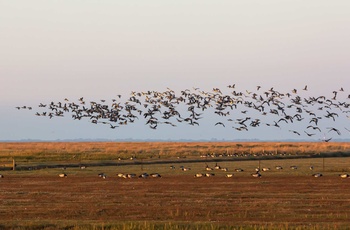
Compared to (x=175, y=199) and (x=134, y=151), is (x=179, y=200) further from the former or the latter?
(x=134, y=151)

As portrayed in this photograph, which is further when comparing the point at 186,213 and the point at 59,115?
the point at 59,115

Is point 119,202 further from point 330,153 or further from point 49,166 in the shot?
point 330,153

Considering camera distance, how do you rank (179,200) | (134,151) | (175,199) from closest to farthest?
(179,200) → (175,199) → (134,151)

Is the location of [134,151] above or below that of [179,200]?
above

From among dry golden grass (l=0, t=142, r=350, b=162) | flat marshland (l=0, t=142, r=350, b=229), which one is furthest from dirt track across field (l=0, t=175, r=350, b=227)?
dry golden grass (l=0, t=142, r=350, b=162)

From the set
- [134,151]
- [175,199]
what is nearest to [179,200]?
[175,199]

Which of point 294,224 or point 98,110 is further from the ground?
point 98,110

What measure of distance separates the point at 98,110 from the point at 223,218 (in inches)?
976

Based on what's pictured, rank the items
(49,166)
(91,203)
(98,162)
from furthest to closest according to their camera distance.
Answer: (98,162)
(49,166)
(91,203)

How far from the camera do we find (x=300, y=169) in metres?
66.1

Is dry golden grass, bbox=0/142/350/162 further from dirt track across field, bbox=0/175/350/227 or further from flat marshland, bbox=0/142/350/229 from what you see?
dirt track across field, bbox=0/175/350/227

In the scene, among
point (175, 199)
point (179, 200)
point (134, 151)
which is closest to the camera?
point (179, 200)

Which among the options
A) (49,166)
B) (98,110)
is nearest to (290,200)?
(98,110)

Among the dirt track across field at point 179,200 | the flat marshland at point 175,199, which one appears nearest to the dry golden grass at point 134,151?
the flat marshland at point 175,199
